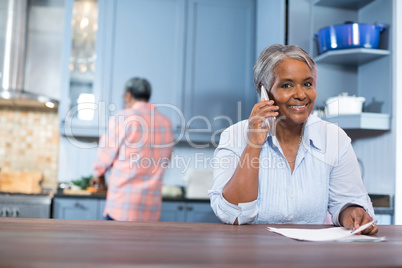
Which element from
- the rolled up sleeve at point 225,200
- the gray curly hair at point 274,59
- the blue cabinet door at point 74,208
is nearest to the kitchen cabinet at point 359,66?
the gray curly hair at point 274,59

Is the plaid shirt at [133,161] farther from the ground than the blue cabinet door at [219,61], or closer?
closer

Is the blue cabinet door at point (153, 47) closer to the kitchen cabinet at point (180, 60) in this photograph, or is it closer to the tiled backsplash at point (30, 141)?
the kitchen cabinet at point (180, 60)

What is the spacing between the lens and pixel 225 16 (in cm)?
346

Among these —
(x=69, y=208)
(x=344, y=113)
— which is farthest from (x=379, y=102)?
(x=69, y=208)

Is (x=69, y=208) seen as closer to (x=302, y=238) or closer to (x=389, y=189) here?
(x=389, y=189)

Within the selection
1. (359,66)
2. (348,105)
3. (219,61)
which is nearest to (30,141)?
(219,61)

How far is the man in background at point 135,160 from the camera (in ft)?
7.98

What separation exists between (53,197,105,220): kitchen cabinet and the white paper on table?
201 centimetres

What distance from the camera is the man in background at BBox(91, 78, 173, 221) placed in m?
2.43

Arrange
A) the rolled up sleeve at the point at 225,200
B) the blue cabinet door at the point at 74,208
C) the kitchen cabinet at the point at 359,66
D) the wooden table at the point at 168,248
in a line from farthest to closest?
the blue cabinet door at the point at 74,208 < the kitchen cabinet at the point at 359,66 < the rolled up sleeve at the point at 225,200 < the wooden table at the point at 168,248

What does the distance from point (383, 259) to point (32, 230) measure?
0.79 metres

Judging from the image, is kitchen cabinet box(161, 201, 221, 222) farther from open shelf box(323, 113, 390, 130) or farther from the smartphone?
the smartphone

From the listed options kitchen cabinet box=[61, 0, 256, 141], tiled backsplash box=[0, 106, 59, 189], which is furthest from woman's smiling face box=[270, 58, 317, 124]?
tiled backsplash box=[0, 106, 59, 189]

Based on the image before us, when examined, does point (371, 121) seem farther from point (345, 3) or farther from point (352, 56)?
point (345, 3)
